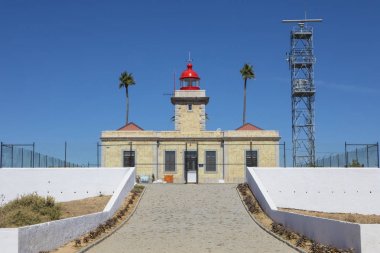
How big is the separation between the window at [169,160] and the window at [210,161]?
286cm

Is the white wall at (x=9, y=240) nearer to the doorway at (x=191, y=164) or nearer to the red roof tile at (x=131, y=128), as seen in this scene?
the doorway at (x=191, y=164)

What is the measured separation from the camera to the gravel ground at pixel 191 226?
17.8 meters

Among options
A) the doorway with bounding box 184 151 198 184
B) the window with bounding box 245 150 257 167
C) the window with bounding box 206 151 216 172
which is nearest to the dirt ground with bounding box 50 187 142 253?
the doorway with bounding box 184 151 198 184

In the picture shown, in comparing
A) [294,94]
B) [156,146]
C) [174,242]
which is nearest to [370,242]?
Answer: [174,242]

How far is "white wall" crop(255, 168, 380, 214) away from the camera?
30.6 meters

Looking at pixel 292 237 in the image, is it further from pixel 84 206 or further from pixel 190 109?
pixel 190 109

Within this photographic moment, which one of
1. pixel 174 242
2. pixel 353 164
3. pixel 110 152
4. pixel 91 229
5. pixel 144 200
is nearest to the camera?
pixel 174 242

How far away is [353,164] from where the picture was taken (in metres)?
38.6

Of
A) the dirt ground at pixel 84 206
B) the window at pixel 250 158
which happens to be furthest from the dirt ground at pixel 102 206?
the window at pixel 250 158

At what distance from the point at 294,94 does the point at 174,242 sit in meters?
43.3

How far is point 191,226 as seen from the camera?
2284cm

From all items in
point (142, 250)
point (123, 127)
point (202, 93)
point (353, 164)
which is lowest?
point (142, 250)

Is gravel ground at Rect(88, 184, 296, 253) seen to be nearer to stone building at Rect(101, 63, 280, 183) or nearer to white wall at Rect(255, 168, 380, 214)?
white wall at Rect(255, 168, 380, 214)

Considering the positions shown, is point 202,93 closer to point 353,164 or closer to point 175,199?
point 353,164
